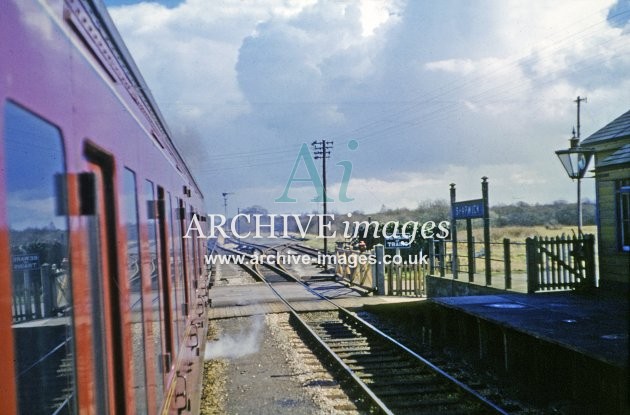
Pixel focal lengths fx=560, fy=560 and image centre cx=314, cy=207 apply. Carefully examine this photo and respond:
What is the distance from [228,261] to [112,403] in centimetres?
3591

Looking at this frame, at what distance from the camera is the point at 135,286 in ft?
10.0

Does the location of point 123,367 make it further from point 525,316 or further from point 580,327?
point 525,316

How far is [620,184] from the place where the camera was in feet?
36.9

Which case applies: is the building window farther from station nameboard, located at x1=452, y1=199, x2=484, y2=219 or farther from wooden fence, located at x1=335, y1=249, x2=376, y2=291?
wooden fence, located at x1=335, y1=249, x2=376, y2=291

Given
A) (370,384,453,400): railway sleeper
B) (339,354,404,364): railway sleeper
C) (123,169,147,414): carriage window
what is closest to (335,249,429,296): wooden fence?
(339,354,404,364): railway sleeper

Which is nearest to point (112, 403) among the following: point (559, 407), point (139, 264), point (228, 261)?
point (139, 264)

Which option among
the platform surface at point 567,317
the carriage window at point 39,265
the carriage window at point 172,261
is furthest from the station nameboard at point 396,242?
the carriage window at point 39,265

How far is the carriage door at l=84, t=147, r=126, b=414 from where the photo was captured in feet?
7.09

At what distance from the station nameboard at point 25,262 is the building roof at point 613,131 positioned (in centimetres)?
1204

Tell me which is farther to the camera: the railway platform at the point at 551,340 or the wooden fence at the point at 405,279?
the wooden fence at the point at 405,279

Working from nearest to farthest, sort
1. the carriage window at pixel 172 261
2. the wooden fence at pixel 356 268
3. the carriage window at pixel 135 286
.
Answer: the carriage window at pixel 135 286, the carriage window at pixel 172 261, the wooden fence at pixel 356 268

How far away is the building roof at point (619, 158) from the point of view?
10461mm

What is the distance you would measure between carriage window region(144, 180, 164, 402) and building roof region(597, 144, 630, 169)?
9267 millimetres

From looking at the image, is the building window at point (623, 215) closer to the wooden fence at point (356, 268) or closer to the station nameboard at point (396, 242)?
the station nameboard at point (396, 242)
